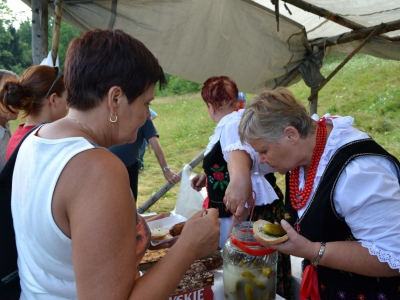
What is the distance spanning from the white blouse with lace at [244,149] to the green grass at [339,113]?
155 inches

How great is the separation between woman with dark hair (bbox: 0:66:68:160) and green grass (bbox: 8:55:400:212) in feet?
13.1

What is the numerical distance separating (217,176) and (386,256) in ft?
A: 4.25

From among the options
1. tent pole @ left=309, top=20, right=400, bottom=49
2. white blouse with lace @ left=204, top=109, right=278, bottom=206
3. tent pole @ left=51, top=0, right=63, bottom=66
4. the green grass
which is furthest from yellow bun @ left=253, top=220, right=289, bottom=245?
the green grass

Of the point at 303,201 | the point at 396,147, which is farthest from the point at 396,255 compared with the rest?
the point at 396,147

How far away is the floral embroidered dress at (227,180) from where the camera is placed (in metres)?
2.14

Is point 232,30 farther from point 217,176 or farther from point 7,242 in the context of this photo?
point 7,242

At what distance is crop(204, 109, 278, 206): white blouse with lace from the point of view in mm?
2082

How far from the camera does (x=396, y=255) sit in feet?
4.36

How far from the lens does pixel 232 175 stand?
1.91 m

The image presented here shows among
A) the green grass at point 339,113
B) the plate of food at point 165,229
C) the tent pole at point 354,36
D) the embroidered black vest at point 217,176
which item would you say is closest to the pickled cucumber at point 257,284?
the plate of food at point 165,229

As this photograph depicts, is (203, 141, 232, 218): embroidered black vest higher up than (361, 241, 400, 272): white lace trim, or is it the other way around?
(361, 241, 400, 272): white lace trim

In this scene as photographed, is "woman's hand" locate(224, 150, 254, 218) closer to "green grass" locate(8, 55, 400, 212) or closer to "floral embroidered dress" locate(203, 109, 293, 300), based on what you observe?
"floral embroidered dress" locate(203, 109, 293, 300)

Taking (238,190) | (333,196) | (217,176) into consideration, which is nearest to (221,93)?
(217,176)

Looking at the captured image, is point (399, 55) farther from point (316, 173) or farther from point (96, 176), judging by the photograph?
point (96, 176)
